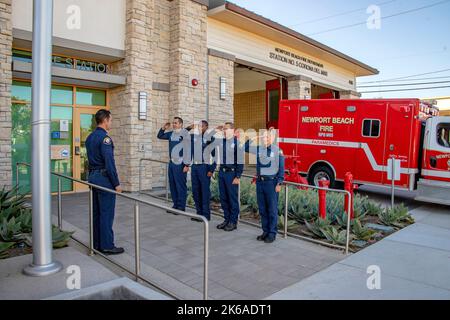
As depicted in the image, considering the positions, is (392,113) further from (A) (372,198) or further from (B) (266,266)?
(B) (266,266)

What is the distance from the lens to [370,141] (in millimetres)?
10031

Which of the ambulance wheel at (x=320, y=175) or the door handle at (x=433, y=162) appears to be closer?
the door handle at (x=433, y=162)

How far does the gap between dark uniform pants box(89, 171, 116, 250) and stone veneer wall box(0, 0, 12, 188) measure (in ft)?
12.4

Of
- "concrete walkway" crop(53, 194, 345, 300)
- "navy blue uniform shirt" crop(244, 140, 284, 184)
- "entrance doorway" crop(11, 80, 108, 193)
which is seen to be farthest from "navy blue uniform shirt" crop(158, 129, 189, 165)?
"entrance doorway" crop(11, 80, 108, 193)

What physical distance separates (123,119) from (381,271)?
7.62 meters

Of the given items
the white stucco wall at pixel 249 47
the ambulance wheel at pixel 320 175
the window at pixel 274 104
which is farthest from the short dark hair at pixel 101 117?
the window at pixel 274 104

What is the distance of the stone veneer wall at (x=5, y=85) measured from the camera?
7445mm

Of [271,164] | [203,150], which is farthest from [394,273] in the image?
[203,150]

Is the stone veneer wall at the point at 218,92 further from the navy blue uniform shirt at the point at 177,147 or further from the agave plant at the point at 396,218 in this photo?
the agave plant at the point at 396,218

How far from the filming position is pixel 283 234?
616 cm

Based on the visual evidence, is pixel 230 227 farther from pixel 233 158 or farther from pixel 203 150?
pixel 203 150

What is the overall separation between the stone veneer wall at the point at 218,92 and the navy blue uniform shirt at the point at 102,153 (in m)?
7.31

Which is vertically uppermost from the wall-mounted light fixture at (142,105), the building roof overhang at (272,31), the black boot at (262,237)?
the building roof overhang at (272,31)
